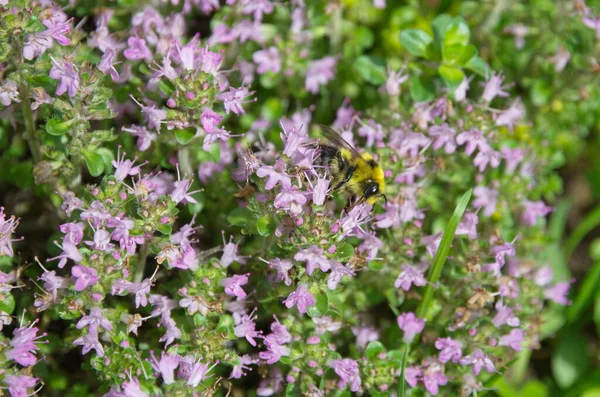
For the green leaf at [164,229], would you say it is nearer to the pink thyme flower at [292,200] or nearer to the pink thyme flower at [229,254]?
the pink thyme flower at [229,254]

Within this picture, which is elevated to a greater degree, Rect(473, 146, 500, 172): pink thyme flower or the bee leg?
the bee leg

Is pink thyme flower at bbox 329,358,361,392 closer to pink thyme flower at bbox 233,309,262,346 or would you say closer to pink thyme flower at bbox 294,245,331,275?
pink thyme flower at bbox 233,309,262,346

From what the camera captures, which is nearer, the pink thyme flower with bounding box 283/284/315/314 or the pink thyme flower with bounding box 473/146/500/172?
the pink thyme flower with bounding box 283/284/315/314

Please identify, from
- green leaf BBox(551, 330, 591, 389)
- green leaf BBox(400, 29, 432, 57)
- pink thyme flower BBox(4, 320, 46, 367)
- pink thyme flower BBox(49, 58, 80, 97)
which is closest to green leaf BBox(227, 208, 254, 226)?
pink thyme flower BBox(49, 58, 80, 97)

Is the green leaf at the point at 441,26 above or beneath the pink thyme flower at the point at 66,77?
beneath

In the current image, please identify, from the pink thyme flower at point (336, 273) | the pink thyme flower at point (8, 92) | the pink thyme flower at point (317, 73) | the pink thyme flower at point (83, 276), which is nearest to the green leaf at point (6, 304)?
the pink thyme flower at point (83, 276)

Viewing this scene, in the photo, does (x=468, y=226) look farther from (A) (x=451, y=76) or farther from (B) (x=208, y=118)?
(B) (x=208, y=118)
